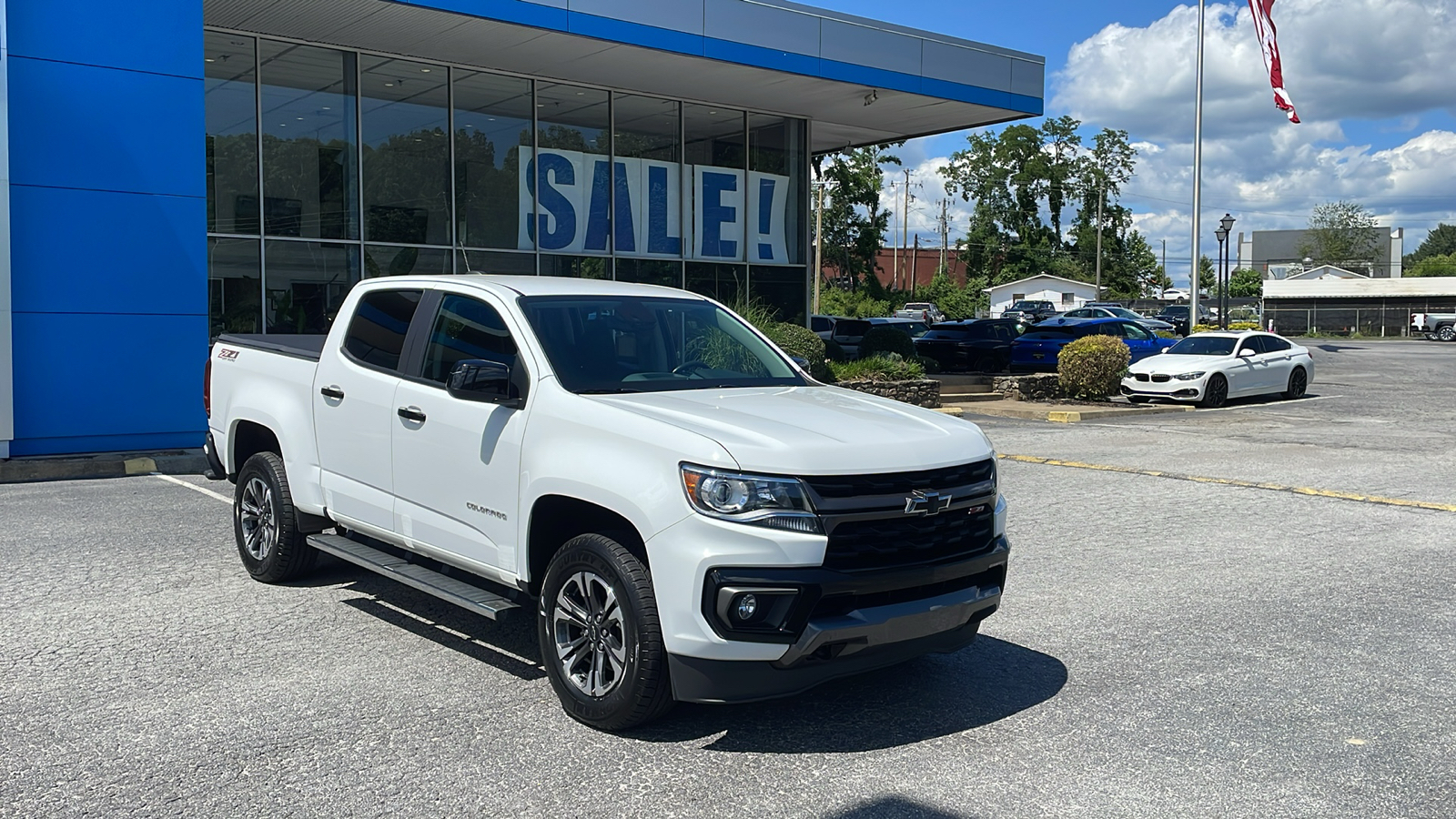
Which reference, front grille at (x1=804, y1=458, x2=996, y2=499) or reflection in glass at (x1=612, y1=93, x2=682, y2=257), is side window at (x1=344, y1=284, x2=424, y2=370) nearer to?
front grille at (x1=804, y1=458, x2=996, y2=499)

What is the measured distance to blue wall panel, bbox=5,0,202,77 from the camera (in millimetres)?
12602

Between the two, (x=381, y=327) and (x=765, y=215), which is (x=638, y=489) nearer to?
(x=381, y=327)

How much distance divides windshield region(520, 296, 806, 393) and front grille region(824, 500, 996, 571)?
4.60 ft

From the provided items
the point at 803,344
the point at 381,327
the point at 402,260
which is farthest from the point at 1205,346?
the point at 381,327

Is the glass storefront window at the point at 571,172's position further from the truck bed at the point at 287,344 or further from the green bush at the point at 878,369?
the truck bed at the point at 287,344

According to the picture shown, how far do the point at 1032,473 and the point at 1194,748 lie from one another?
27.7 ft

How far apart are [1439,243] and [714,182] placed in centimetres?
19190

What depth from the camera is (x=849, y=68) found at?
2012 centimetres

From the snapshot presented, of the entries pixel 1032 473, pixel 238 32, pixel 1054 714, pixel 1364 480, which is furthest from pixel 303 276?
pixel 1054 714

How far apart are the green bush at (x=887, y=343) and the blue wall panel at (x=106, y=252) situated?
40.5ft

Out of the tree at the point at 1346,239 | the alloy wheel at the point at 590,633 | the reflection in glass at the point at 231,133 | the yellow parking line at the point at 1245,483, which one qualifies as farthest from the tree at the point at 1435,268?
the alloy wheel at the point at 590,633

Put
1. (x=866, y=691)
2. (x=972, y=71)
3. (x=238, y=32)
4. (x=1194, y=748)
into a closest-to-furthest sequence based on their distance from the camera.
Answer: (x=1194, y=748)
(x=866, y=691)
(x=238, y=32)
(x=972, y=71)

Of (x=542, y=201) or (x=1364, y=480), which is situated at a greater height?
(x=542, y=201)

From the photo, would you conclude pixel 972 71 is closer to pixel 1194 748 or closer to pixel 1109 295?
pixel 1194 748
